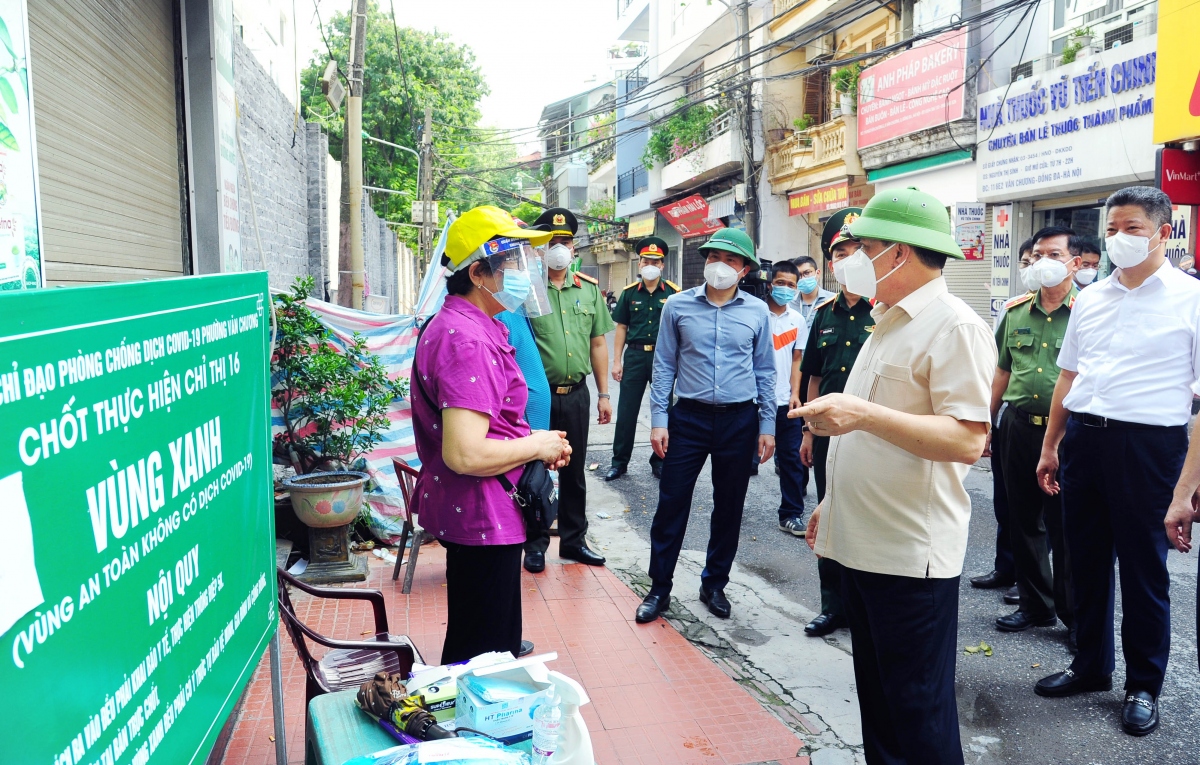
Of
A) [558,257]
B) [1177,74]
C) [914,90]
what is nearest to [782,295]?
[558,257]

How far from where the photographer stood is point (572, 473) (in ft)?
18.8

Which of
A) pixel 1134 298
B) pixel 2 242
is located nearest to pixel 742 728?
pixel 1134 298

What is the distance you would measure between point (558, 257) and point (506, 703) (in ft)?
13.5

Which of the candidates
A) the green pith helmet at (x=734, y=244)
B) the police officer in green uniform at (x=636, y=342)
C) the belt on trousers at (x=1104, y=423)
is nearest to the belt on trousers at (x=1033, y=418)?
the belt on trousers at (x=1104, y=423)

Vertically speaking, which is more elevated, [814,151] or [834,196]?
[814,151]

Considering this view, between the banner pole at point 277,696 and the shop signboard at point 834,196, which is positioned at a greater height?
the shop signboard at point 834,196

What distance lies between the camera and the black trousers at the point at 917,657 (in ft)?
8.79

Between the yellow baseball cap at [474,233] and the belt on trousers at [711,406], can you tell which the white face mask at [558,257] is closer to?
the belt on trousers at [711,406]

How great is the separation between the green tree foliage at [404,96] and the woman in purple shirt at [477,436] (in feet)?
89.8

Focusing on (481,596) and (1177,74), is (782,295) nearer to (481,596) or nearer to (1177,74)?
(481,596)

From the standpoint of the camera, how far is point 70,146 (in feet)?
12.2

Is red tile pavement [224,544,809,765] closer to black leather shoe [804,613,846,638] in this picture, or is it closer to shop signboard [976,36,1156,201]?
black leather shoe [804,613,846,638]

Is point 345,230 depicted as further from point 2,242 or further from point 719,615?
point 2,242

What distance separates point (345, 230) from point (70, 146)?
723 centimetres
